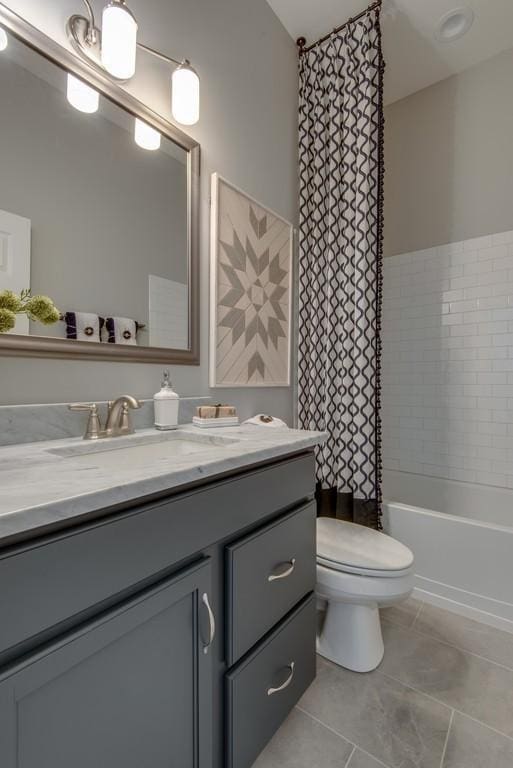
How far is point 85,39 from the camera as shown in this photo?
1042 millimetres

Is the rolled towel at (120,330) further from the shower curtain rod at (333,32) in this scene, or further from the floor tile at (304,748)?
the shower curtain rod at (333,32)

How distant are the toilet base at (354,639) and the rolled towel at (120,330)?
1220 mm

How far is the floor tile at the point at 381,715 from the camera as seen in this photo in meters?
1.04

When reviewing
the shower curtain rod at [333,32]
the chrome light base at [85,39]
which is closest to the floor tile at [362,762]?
the chrome light base at [85,39]

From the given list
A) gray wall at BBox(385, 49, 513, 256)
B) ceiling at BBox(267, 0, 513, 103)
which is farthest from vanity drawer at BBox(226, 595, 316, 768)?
ceiling at BBox(267, 0, 513, 103)

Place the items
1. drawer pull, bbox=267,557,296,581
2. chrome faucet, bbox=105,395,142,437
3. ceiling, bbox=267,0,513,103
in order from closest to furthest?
drawer pull, bbox=267,557,296,581 < chrome faucet, bbox=105,395,142,437 < ceiling, bbox=267,0,513,103

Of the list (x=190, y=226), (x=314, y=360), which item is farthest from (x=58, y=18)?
(x=314, y=360)

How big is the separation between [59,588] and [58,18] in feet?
4.58

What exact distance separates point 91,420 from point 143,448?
0.54 feet

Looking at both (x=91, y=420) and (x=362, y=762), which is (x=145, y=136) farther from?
(x=362, y=762)

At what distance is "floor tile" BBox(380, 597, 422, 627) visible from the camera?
1.60m

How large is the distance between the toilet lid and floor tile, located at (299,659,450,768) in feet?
1.34

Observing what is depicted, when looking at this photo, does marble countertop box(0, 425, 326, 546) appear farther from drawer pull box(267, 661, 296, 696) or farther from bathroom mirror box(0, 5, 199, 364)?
drawer pull box(267, 661, 296, 696)

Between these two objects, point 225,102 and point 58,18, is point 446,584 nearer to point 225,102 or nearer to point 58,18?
point 225,102
